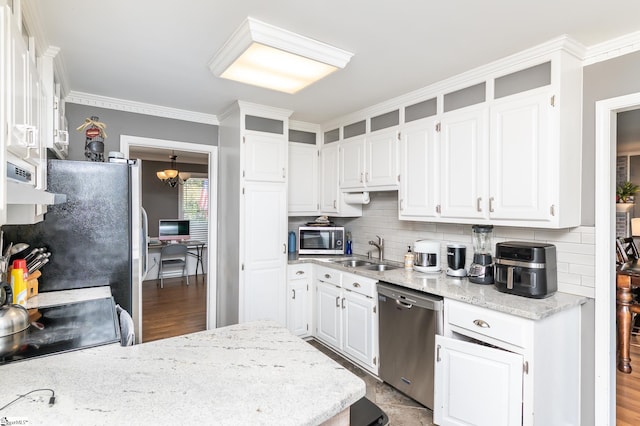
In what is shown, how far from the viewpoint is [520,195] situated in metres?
2.17

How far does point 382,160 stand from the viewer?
3.22 m

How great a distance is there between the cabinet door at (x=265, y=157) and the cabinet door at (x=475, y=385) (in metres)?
2.14

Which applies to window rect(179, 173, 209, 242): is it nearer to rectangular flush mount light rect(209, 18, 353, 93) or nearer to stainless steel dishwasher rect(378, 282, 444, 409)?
rectangular flush mount light rect(209, 18, 353, 93)

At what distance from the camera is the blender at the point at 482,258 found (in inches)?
95.6

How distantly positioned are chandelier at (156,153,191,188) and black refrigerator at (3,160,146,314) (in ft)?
14.2

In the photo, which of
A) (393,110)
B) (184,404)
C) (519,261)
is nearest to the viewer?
(184,404)

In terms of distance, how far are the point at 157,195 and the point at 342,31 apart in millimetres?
6482

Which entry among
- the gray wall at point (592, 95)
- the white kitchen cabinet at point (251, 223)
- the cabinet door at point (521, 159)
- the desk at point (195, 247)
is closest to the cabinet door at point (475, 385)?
the cabinet door at point (521, 159)

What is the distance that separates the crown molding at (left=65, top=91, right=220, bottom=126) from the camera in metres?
3.02

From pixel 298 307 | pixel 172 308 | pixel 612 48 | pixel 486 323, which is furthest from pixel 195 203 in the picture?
pixel 612 48

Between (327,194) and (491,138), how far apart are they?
6.57 feet

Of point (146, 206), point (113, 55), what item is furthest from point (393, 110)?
point (146, 206)

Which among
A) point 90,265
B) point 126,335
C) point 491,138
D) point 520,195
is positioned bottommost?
point 126,335

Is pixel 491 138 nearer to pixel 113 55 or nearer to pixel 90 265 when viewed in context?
pixel 113 55
